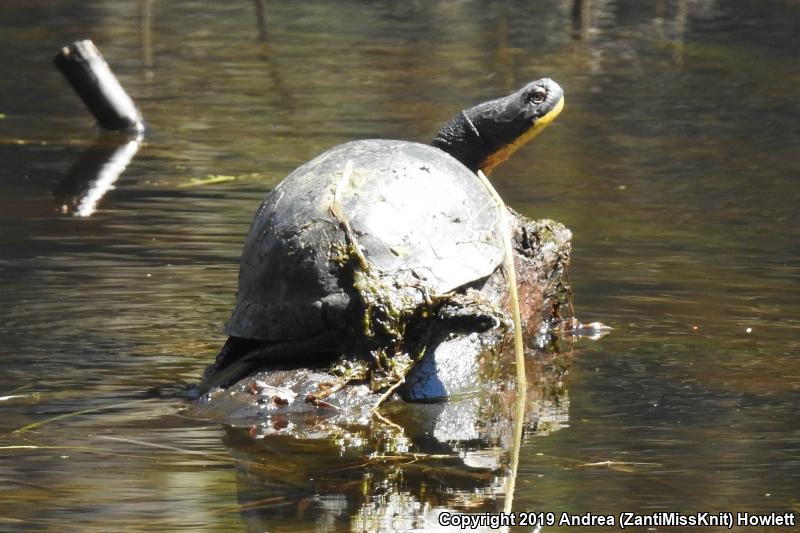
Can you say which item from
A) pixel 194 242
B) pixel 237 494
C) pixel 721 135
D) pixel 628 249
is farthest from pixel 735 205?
pixel 237 494

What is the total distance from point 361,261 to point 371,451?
80 centimetres

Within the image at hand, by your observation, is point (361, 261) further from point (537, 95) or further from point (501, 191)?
point (501, 191)

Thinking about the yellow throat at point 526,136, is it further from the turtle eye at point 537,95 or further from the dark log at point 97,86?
the dark log at point 97,86

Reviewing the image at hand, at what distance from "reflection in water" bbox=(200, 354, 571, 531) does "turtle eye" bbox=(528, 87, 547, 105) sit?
138 centimetres

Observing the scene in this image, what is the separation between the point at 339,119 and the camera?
41.9 feet

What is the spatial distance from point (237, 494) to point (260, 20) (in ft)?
50.9

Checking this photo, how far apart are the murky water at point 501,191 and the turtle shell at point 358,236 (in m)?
0.51

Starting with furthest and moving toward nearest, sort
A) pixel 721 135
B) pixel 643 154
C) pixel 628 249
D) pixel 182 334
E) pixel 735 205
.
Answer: pixel 721 135 < pixel 643 154 < pixel 735 205 < pixel 628 249 < pixel 182 334

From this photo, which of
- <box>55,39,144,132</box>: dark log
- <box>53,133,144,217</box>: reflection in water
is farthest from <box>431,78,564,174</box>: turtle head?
<box>55,39,144,132</box>: dark log

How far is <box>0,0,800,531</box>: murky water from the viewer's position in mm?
4355

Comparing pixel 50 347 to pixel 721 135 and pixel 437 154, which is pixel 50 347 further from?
pixel 721 135

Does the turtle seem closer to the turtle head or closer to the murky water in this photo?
the murky water

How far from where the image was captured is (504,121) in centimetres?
661

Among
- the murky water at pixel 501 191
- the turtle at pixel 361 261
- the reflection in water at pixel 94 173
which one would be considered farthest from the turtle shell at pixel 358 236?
the reflection in water at pixel 94 173
